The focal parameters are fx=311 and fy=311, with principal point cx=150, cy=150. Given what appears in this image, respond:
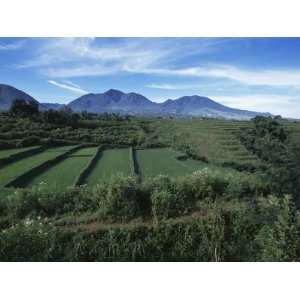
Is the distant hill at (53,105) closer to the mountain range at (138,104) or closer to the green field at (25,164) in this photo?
the mountain range at (138,104)

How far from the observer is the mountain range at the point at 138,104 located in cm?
533

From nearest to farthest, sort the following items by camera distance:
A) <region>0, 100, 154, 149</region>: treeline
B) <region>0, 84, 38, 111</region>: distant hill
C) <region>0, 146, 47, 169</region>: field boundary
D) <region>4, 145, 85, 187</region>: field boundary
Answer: <region>4, 145, 85, 187</region>: field boundary
<region>0, 84, 38, 111</region>: distant hill
<region>0, 146, 47, 169</region>: field boundary
<region>0, 100, 154, 149</region>: treeline

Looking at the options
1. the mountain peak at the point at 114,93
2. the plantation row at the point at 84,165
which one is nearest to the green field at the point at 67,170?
the plantation row at the point at 84,165

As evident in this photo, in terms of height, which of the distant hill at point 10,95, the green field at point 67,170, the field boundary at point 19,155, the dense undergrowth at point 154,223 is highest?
the distant hill at point 10,95

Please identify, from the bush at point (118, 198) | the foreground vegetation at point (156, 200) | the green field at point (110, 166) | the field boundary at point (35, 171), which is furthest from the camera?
the green field at point (110, 166)

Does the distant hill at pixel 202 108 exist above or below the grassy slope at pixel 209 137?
above

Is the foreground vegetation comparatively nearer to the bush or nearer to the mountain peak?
the bush

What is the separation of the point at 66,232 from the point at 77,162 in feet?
5.79

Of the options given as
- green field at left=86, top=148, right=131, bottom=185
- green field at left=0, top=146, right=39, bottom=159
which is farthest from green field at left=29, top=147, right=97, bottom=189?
green field at left=0, top=146, right=39, bottom=159

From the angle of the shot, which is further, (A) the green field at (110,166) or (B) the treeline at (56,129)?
(B) the treeline at (56,129)

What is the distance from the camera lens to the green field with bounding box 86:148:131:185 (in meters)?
5.15

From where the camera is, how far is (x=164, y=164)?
5.48m

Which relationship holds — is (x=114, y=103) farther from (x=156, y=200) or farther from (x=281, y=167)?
(x=281, y=167)
